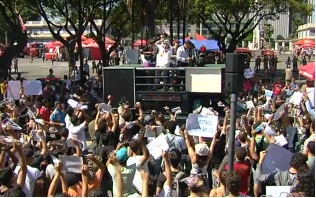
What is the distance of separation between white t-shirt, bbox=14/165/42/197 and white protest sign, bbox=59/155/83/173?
38 cm

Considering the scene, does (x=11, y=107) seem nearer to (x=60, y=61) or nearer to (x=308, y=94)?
(x=308, y=94)

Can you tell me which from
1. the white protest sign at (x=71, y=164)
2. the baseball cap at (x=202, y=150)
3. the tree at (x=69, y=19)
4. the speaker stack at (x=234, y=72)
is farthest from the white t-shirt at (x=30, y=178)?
the tree at (x=69, y=19)

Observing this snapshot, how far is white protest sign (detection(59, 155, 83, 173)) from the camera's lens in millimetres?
6064

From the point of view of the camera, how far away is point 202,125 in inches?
300

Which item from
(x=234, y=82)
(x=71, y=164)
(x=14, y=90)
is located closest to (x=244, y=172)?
(x=234, y=82)

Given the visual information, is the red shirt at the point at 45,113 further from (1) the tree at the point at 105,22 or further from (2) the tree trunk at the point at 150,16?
(1) the tree at the point at 105,22

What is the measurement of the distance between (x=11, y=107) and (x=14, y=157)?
422 cm

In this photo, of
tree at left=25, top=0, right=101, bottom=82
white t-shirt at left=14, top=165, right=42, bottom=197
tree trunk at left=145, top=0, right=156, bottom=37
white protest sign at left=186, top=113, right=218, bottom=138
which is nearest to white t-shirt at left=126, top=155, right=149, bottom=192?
white t-shirt at left=14, top=165, right=42, bottom=197

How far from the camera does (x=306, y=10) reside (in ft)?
131

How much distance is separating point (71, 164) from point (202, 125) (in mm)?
2202

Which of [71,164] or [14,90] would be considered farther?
[14,90]

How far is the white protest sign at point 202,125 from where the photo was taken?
7559 millimetres

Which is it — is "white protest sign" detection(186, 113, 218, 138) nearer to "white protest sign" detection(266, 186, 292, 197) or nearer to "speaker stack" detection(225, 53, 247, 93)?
"speaker stack" detection(225, 53, 247, 93)

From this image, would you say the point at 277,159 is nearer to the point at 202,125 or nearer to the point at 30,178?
the point at 202,125
